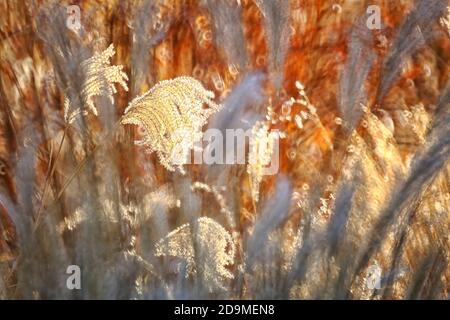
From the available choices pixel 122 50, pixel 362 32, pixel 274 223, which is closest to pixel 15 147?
pixel 122 50

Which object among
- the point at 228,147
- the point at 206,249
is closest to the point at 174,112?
the point at 228,147

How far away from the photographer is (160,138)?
9.20 ft

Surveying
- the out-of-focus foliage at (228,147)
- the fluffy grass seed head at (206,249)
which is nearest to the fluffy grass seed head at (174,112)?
the out-of-focus foliage at (228,147)

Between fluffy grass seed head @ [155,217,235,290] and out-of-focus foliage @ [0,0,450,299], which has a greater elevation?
out-of-focus foliage @ [0,0,450,299]

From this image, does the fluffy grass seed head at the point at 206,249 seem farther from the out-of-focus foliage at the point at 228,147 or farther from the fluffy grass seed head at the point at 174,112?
the fluffy grass seed head at the point at 174,112

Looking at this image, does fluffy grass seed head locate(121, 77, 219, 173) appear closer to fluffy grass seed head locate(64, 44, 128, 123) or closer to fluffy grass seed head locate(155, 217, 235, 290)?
fluffy grass seed head locate(64, 44, 128, 123)

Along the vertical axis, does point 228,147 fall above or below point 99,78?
below

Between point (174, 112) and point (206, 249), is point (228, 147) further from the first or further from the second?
point (206, 249)

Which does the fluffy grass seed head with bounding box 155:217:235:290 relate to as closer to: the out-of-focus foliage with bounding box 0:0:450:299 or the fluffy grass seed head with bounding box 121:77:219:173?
the out-of-focus foliage with bounding box 0:0:450:299

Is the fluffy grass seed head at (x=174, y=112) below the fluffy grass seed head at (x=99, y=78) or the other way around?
below

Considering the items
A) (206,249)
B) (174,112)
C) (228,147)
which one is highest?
(174,112)

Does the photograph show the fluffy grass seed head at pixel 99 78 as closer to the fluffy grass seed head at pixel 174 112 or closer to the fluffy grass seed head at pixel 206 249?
the fluffy grass seed head at pixel 174 112

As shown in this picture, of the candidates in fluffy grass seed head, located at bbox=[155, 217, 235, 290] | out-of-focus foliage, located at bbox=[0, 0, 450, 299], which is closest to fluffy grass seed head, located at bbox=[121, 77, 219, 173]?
out-of-focus foliage, located at bbox=[0, 0, 450, 299]

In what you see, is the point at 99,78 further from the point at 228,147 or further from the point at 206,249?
the point at 206,249
